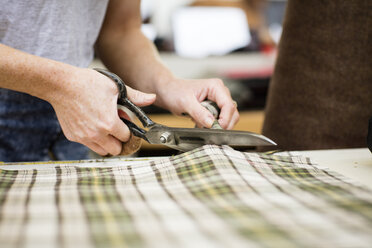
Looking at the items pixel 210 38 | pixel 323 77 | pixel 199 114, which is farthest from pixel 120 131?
pixel 210 38

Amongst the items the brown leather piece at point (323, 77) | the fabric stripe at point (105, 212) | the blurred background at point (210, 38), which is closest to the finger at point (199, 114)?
the fabric stripe at point (105, 212)

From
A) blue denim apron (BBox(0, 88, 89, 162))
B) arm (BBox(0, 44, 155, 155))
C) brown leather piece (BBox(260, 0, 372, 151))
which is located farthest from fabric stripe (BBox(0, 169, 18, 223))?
brown leather piece (BBox(260, 0, 372, 151))

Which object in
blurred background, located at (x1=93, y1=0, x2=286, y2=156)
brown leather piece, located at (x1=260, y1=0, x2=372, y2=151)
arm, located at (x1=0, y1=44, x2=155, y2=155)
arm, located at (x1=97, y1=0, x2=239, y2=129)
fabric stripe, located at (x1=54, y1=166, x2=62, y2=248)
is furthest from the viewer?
blurred background, located at (x1=93, y1=0, x2=286, y2=156)

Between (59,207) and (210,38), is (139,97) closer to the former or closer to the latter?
(59,207)

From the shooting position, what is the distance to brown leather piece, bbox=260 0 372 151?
874 mm

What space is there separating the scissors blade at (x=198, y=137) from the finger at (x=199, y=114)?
0.24 ft

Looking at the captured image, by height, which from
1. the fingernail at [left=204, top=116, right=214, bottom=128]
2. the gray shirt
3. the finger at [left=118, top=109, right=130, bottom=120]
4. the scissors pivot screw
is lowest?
the scissors pivot screw

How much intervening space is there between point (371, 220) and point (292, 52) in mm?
611

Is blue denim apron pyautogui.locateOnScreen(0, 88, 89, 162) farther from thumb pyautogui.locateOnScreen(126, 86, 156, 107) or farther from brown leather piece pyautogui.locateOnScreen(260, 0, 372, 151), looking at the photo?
brown leather piece pyautogui.locateOnScreen(260, 0, 372, 151)

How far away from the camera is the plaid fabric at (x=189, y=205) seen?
0.40 metres

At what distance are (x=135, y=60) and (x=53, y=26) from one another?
0.21 metres

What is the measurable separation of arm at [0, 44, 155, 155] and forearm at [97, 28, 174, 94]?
0.76 feet

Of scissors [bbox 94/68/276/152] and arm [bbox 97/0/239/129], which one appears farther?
arm [bbox 97/0/239/129]

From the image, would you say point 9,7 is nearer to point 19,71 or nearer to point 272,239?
point 19,71
